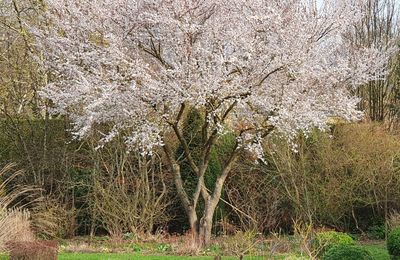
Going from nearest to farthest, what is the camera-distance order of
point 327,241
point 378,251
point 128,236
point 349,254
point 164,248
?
1. point 349,254
2. point 327,241
3. point 378,251
4. point 164,248
5. point 128,236

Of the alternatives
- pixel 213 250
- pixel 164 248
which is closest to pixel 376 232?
pixel 213 250

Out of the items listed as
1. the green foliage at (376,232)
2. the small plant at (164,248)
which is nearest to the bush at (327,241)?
the small plant at (164,248)

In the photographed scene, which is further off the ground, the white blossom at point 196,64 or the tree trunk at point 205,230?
the white blossom at point 196,64

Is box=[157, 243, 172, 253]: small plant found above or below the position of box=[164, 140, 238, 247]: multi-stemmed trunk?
below

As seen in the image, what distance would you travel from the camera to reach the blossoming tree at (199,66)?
10.4 metres

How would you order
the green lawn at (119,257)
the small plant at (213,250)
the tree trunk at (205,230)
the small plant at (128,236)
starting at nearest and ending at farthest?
the green lawn at (119,257), the small plant at (213,250), the tree trunk at (205,230), the small plant at (128,236)

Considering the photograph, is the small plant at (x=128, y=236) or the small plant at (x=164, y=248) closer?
the small plant at (x=164, y=248)

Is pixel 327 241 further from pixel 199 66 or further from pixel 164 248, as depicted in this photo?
pixel 199 66

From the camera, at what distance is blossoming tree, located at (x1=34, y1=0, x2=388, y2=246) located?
10391mm

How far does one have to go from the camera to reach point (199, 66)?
34.2 ft

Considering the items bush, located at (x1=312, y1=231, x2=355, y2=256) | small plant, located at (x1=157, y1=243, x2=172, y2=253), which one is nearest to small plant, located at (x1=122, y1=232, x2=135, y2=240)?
small plant, located at (x1=157, y1=243, x2=172, y2=253)

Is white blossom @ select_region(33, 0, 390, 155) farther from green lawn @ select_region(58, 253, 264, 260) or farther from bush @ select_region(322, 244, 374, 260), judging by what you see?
bush @ select_region(322, 244, 374, 260)

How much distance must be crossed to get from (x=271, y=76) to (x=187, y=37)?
183 cm

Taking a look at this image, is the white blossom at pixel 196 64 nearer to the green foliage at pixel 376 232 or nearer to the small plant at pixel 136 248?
the small plant at pixel 136 248
